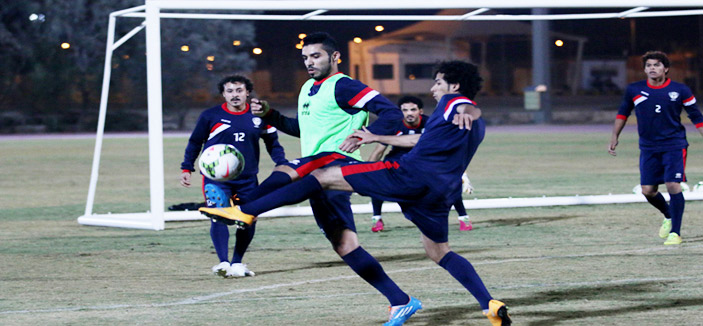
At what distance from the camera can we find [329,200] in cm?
615

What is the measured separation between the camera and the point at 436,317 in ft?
20.7

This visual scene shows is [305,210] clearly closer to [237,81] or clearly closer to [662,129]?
[237,81]

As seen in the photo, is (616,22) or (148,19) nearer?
(148,19)

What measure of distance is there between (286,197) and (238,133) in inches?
A: 110

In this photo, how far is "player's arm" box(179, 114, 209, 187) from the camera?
8461 mm

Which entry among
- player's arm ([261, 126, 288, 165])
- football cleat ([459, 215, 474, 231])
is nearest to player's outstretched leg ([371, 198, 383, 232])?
football cleat ([459, 215, 474, 231])

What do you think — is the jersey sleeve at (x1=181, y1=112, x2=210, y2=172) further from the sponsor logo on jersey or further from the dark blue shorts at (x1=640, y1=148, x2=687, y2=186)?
the sponsor logo on jersey

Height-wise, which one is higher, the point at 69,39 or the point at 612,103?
the point at 69,39

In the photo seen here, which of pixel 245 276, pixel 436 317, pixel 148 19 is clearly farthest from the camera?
pixel 148 19

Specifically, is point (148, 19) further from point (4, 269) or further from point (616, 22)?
point (616, 22)

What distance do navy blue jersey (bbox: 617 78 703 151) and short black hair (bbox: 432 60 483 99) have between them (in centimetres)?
437

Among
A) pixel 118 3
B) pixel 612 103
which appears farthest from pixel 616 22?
pixel 118 3

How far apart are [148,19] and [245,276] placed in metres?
4.31

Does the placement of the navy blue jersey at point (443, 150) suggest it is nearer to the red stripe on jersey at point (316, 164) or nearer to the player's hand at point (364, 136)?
the player's hand at point (364, 136)
